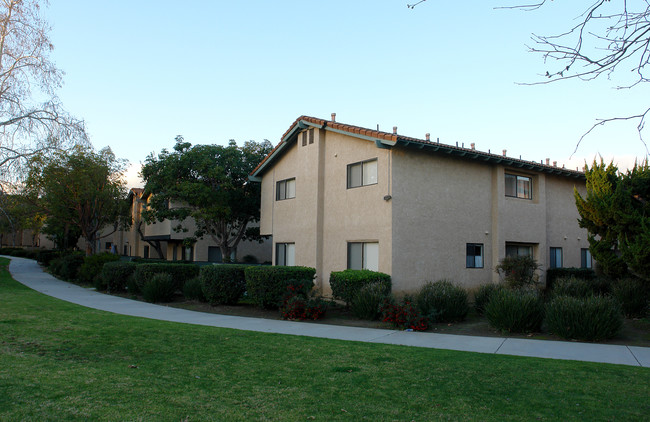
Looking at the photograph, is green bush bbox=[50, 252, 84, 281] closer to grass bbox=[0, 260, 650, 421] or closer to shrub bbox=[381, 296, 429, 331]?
grass bbox=[0, 260, 650, 421]

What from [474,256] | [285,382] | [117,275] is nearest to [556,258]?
[474,256]

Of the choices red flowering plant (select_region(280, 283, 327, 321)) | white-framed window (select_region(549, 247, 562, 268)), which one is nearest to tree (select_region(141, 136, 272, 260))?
red flowering plant (select_region(280, 283, 327, 321))

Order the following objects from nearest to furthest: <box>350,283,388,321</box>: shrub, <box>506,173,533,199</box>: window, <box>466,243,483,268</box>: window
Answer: <box>350,283,388,321</box>: shrub < <box>466,243,483,268</box>: window < <box>506,173,533,199</box>: window

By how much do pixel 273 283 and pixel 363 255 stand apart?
3.73 metres

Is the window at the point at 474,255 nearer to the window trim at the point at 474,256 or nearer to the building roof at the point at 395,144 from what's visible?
the window trim at the point at 474,256

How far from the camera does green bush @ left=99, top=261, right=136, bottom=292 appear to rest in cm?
2172

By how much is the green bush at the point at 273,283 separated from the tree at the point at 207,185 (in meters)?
10.0

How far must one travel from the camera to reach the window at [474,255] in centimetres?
1842

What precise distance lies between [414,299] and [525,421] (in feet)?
31.3

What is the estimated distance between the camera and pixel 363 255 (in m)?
17.7

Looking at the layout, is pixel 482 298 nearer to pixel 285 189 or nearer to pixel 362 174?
pixel 362 174

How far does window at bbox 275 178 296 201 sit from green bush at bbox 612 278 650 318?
1234 cm

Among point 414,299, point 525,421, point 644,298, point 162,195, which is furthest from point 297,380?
point 162,195

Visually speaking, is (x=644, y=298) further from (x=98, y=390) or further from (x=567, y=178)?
(x=98, y=390)
